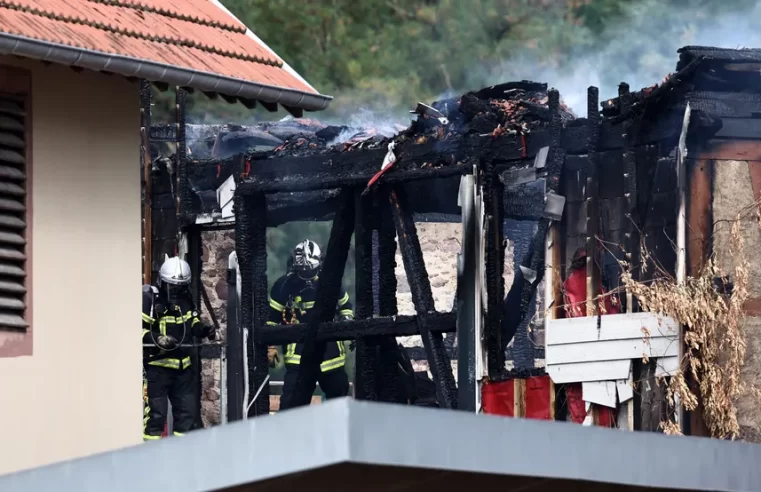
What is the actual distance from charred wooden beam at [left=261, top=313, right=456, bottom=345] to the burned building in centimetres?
2

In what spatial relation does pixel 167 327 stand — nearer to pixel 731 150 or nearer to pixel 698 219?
pixel 698 219

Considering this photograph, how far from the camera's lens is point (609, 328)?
402 inches

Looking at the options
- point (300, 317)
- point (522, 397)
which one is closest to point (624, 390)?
point (522, 397)

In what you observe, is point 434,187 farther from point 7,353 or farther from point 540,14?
point 540,14

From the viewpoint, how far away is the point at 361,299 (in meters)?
12.8

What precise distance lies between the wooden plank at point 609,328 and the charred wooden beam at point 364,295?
7.74ft

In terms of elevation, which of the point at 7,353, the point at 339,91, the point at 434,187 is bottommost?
the point at 7,353

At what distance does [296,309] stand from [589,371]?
4.10m

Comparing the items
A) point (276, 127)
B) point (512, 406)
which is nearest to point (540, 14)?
point (276, 127)

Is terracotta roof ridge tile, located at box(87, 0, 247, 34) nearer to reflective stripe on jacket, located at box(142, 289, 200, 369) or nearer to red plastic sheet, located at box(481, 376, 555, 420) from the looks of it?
red plastic sheet, located at box(481, 376, 555, 420)

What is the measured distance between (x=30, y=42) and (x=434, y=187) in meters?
6.39

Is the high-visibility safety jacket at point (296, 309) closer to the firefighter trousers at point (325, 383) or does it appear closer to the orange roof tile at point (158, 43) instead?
the firefighter trousers at point (325, 383)

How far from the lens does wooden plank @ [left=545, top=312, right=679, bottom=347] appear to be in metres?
9.86

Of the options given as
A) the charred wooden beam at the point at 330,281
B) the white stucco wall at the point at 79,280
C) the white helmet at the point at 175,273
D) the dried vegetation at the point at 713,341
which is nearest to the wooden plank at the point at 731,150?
the dried vegetation at the point at 713,341
